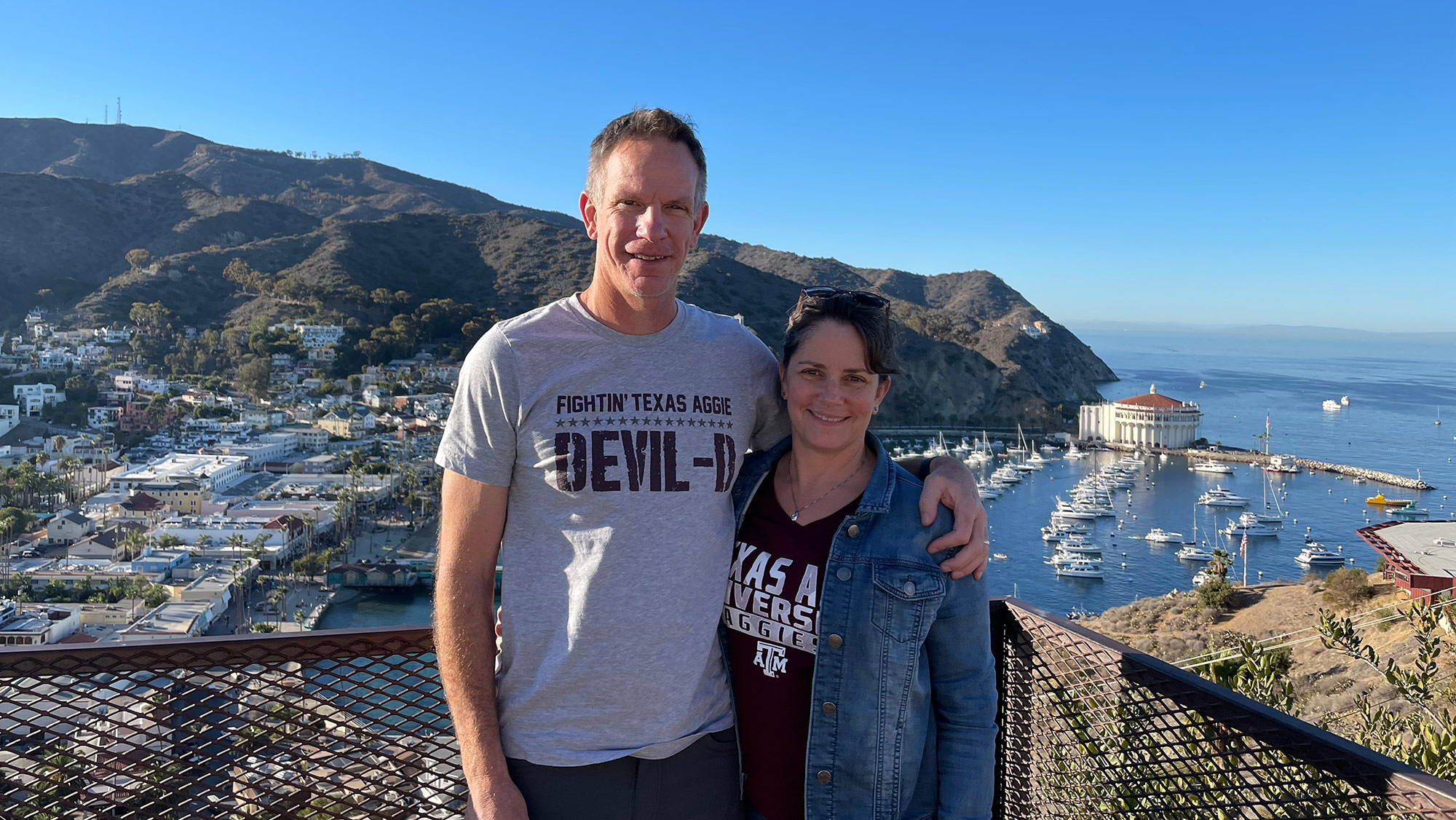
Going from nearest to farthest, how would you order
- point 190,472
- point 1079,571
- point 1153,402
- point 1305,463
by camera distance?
point 1079,571 → point 190,472 → point 1305,463 → point 1153,402

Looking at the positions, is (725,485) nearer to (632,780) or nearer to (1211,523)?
(632,780)

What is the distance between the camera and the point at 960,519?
3.65 feet

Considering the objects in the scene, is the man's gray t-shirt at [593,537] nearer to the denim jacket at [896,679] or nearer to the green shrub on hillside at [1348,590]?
the denim jacket at [896,679]

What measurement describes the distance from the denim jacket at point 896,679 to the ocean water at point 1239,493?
7.94 feet

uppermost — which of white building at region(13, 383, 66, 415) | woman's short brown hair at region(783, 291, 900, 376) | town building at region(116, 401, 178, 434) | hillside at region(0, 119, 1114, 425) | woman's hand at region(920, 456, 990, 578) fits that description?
hillside at region(0, 119, 1114, 425)

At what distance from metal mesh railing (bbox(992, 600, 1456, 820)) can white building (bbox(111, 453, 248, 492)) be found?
106 feet

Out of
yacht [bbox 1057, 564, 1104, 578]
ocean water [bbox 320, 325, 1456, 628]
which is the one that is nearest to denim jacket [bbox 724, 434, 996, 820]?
ocean water [bbox 320, 325, 1456, 628]

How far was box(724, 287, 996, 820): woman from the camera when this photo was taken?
1117mm

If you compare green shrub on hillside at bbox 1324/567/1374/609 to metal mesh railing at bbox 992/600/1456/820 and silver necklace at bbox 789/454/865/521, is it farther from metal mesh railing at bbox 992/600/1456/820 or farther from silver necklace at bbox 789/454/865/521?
silver necklace at bbox 789/454/865/521

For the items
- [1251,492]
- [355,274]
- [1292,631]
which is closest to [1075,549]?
[1251,492]

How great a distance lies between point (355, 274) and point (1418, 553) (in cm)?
5224

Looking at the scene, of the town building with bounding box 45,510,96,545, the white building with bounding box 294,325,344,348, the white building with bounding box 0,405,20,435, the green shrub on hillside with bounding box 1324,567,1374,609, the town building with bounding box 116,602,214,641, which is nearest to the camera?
the green shrub on hillside with bounding box 1324,567,1374,609

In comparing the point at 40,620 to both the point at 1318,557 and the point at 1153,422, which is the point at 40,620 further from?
the point at 1153,422

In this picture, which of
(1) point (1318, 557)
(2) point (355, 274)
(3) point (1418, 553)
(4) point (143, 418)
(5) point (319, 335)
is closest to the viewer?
(3) point (1418, 553)
